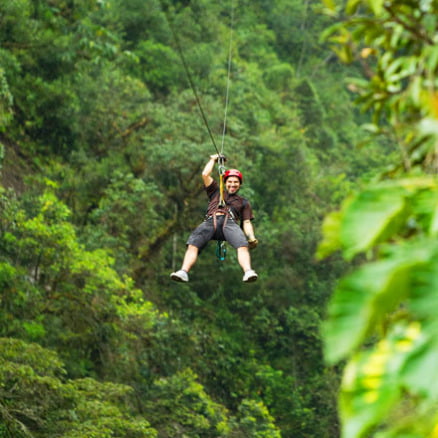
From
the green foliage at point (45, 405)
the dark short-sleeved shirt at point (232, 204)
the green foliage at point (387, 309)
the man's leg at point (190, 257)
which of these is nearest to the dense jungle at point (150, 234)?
the green foliage at point (45, 405)

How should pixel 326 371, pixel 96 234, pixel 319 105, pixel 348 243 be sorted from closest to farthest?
pixel 348 243, pixel 96 234, pixel 326 371, pixel 319 105

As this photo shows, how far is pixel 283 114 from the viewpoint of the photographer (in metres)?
19.8

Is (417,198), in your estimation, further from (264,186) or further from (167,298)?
(264,186)

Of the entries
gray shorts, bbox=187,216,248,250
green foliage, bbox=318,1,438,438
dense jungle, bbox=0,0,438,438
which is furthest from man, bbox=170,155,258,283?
green foliage, bbox=318,1,438,438

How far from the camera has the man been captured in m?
5.19

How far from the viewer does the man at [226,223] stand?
17.0ft

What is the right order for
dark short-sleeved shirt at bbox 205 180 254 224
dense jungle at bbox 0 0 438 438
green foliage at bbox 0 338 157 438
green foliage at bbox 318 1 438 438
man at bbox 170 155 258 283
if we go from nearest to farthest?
green foliage at bbox 318 1 438 438
man at bbox 170 155 258 283
dark short-sleeved shirt at bbox 205 180 254 224
green foliage at bbox 0 338 157 438
dense jungle at bbox 0 0 438 438

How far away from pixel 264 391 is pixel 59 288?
6.12 metres

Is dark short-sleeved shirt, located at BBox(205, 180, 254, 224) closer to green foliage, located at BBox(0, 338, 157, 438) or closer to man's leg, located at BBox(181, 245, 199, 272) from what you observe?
man's leg, located at BBox(181, 245, 199, 272)

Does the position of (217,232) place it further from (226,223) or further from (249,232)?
(249,232)

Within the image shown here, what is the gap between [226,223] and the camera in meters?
5.28

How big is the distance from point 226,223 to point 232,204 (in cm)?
17

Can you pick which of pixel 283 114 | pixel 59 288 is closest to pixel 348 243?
pixel 59 288

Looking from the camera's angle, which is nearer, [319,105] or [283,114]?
[283,114]
